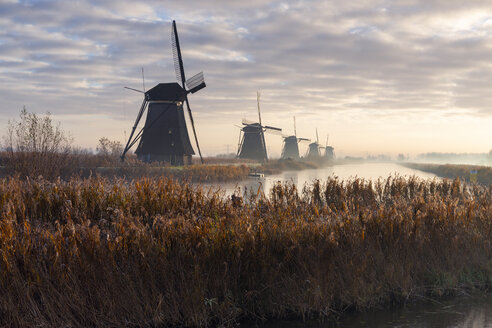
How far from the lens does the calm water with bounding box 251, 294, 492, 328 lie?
723cm

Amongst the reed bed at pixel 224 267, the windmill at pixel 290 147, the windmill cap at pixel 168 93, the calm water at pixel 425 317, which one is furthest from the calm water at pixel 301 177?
the windmill at pixel 290 147

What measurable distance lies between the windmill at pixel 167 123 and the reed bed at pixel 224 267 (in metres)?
28.4

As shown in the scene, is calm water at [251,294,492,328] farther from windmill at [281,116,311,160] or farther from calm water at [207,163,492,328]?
windmill at [281,116,311,160]

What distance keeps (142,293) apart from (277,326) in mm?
2200

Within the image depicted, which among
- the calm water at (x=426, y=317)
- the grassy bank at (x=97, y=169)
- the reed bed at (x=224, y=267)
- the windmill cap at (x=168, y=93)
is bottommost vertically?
the calm water at (x=426, y=317)

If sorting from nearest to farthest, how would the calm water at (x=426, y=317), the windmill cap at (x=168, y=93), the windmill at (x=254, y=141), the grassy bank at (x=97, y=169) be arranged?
the calm water at (x=426, y=317), the grassy bank at (x=97, y=169), the windmill cap at (x=168, y=93), the windmill at (x=254, y=141)

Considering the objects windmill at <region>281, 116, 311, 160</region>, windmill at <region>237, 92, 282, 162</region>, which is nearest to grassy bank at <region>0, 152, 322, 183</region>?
windmill at <region>237, 92, 282, 162</region>

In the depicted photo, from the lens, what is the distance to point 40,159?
19.0 m

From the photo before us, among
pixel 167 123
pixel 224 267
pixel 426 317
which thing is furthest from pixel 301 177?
pixel 224 267

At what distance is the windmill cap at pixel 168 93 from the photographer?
37031 mm

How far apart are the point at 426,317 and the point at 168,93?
3217 centimetres

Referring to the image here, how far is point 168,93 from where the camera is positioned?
37.1 meters

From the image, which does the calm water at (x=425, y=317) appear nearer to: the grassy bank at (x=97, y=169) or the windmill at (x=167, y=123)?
the grassy bank at (x=97, y=169)

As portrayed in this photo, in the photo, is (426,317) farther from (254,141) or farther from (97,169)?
(254,141)
